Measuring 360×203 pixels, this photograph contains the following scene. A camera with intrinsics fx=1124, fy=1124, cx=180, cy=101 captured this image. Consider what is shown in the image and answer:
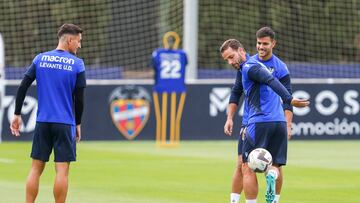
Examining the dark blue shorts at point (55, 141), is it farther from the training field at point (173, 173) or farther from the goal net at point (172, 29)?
the goal net at point (172, 29)

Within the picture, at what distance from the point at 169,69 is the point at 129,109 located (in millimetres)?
1768

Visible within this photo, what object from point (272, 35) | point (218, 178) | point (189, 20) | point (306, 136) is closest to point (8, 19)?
point (189, 20)

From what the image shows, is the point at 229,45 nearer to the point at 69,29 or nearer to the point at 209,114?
the point at 69,29

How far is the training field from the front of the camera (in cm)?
1359

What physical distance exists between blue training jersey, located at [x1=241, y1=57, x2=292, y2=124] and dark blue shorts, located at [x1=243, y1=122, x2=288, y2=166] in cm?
6

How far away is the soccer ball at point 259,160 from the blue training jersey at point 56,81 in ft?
5.93

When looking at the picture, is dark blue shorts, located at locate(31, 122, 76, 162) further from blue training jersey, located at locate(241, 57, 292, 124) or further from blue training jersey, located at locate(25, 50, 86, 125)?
blue training jersey, located at locate(241, 57, 292, 124)

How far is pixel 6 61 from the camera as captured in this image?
3278cm

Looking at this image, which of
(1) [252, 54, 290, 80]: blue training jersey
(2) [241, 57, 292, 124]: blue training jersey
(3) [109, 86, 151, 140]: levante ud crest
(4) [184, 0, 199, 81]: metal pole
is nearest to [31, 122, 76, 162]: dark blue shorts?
(2) [241, 57, 292, 124]: blue training jersey

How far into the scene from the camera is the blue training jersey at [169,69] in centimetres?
2280

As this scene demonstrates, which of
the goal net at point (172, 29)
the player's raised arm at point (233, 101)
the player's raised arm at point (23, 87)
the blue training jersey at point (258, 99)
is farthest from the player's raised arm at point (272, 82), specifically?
the goal net at point (172, 29)

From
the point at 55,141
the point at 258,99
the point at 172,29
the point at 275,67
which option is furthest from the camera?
the point at 172,29

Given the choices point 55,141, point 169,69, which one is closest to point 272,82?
point 55,141

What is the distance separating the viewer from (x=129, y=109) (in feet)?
79.5
